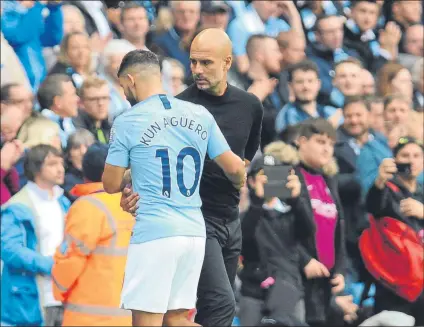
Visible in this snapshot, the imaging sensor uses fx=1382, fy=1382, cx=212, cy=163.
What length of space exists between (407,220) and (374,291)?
2.44ft

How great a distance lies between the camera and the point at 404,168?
12.7 meters

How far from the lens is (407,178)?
41.5ft

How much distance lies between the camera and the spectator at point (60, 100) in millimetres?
12211

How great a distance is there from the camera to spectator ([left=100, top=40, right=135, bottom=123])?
513 inches

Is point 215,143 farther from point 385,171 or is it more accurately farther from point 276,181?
point 385,171

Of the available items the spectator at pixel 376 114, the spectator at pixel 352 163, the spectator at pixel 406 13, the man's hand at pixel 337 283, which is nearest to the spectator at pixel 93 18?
the spectator at pixel 352 163

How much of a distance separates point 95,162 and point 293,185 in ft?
6.21

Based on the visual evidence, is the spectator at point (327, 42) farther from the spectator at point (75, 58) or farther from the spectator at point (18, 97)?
the spectator at point (18, 97)

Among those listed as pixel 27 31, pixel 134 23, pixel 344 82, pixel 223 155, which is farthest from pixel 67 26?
pixel 223 155

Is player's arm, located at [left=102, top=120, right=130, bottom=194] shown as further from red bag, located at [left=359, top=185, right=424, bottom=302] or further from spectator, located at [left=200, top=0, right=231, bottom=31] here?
spectator, located at [left=200, top=0, right=231, bottom=31]

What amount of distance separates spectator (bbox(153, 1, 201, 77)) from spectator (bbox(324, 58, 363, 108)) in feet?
5.02

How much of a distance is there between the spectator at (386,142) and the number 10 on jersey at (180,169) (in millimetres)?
4881

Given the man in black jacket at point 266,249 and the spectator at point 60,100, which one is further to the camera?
the spectator at point 60,100

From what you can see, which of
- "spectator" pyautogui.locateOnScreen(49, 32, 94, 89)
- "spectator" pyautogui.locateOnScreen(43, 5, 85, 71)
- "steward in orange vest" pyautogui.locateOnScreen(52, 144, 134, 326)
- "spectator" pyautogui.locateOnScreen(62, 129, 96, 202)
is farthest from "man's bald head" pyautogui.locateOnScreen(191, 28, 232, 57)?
"spectator" pyautogui.locateOnScreen(43, 5, 85, 71)
